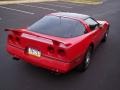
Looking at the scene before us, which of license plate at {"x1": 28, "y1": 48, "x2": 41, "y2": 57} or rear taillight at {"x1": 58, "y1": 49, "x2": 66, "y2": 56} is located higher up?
rear taillight at {"x1": 58, "y1": 49, "x2": 66, "y2": 56}

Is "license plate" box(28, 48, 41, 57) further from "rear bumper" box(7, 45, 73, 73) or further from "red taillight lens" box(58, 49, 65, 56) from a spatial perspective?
"red taillight lens" box(58, 49, 65, 56)

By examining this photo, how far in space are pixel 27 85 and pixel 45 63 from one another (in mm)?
685

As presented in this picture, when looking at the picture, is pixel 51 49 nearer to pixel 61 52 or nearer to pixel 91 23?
pixel 61 52

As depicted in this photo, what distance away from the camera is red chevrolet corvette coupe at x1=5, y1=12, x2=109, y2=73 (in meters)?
5.87

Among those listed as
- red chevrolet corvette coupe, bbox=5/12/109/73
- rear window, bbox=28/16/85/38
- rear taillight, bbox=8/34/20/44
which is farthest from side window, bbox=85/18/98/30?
rear taillight, bbox=8/34/20/44

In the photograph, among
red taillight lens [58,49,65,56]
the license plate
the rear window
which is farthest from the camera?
the rear window

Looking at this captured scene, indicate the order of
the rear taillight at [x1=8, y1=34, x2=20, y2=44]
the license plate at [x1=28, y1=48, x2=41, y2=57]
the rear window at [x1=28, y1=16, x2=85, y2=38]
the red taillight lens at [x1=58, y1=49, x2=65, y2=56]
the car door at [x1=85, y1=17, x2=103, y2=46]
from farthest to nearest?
1. the car door at [x1=85, y1=17, x2=103, y2=46]
2. the rear window at [x1=28, y1=16, x2=85, y2=38]
3. the rear taillight at [x1=8, y1=34, x2=20, y2=44]
4. the license plate at [x1=28, y1=48, x2=41, y2=57]
5. the red taillight lens at [x1=58, y1=49, x2=65, y2=56]

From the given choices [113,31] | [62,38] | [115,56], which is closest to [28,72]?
[62,38]

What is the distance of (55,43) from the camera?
582cm

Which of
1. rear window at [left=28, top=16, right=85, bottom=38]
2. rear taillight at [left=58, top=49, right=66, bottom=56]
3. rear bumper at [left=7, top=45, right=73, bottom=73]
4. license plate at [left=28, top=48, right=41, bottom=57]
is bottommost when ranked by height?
rear bumper at [left=7, top=45, right=73, bottom=73]

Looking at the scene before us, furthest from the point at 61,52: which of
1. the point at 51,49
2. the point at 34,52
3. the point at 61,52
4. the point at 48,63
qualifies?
the point at 34,52

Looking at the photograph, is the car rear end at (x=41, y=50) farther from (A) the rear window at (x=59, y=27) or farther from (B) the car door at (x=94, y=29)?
(B) the car door at (x=94, y=29)

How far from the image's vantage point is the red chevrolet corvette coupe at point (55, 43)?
587cm

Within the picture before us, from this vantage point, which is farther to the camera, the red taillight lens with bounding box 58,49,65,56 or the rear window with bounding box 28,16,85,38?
the rear window with bounding box 28,16,85,38
